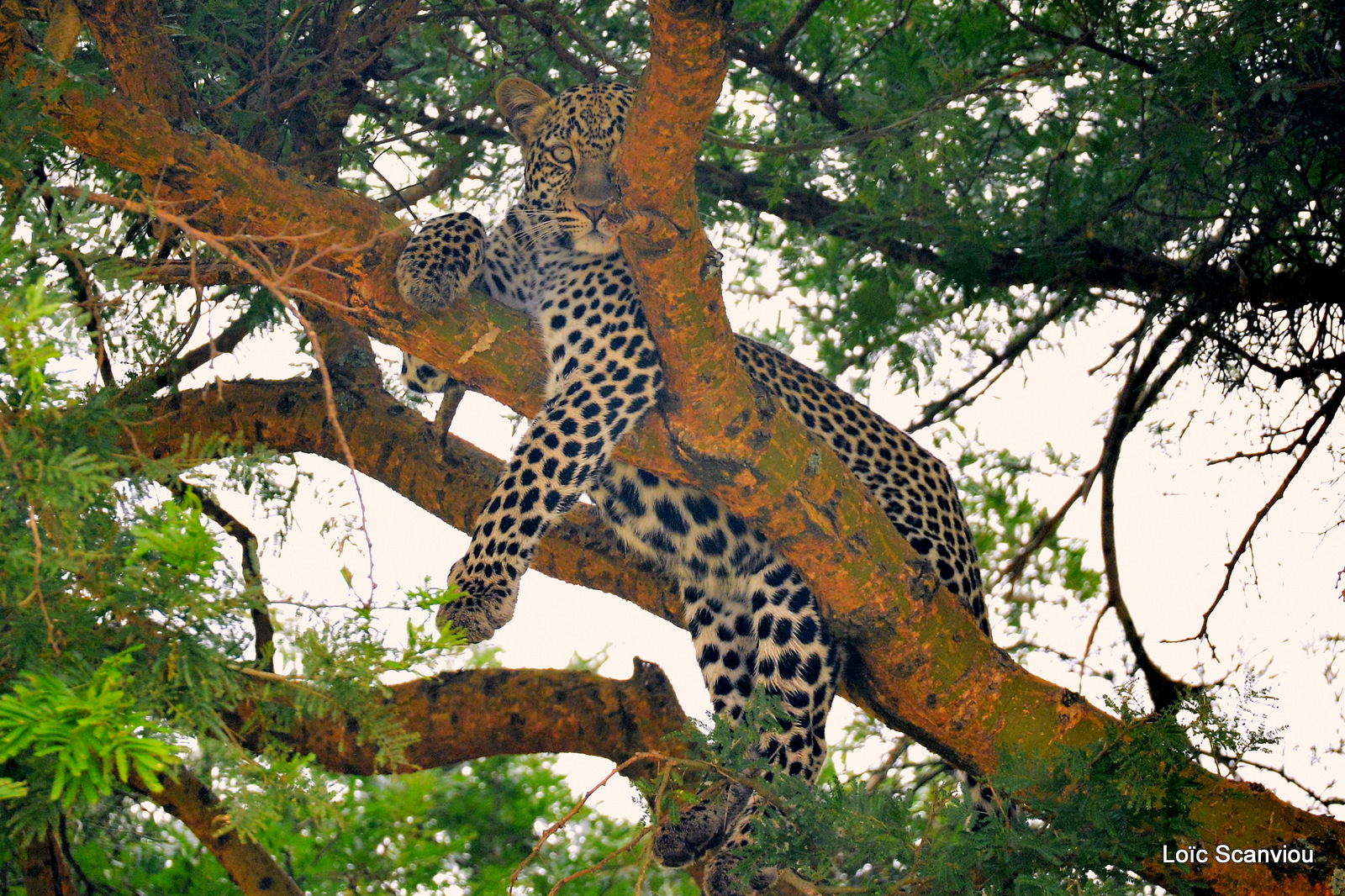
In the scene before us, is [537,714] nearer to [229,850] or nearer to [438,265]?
[229,850]

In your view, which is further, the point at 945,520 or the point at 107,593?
the point at 945,520

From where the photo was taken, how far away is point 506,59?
5215 millimetres

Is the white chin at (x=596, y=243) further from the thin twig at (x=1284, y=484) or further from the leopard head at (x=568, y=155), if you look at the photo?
the thin twig at (x=1284, y=484)

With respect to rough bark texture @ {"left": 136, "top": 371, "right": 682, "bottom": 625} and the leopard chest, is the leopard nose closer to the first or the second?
the leopard chest

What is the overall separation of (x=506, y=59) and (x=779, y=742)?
3.05m

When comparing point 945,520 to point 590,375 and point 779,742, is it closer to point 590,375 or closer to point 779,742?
point 779,742

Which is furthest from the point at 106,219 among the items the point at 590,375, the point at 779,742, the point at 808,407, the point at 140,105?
the point at 808,407

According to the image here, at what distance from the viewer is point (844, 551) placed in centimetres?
406

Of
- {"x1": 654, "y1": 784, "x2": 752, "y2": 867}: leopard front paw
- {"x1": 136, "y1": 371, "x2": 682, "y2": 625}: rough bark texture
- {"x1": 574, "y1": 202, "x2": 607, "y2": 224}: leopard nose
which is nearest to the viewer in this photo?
{"x1": 654, "y1": 784, "x2": 752, "y2": 867}: leopard front paw

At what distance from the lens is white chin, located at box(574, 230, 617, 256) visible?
491 centimetres

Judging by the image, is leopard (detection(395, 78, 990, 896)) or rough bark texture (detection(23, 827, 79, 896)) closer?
rough bark texture (detection(23, 827, 79, 896))

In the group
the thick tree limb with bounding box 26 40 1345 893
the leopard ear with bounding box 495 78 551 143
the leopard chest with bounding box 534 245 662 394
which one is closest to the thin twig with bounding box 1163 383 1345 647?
the thick tree limb with bounding box 26 40 1345 893

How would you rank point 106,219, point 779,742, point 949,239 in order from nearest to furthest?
1. point 106,219
2. point 779,742
3. point 949,239

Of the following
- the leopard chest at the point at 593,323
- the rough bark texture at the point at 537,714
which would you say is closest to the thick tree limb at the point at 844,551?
the leopard chest at the point at 593,323
